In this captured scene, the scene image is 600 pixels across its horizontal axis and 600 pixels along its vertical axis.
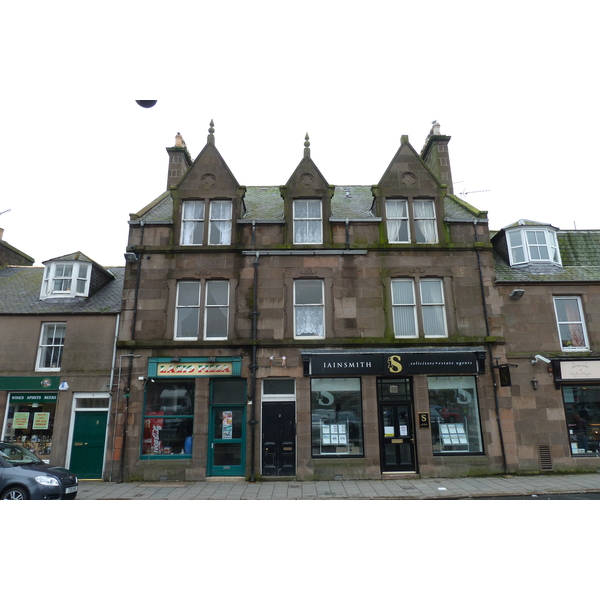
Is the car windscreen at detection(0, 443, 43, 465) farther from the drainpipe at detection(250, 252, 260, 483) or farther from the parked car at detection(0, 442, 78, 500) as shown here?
the drainpipe at detection(250, 252, 260, 483)

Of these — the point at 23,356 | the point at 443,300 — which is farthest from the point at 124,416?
the point at 443,300

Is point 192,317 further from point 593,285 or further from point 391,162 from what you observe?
point 593,285

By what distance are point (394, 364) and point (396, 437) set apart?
106 inches

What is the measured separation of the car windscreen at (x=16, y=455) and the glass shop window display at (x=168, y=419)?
139 inches

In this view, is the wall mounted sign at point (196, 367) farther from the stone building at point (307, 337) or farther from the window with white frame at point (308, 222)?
the window with white frame at point (308, 222)

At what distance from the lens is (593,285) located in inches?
659

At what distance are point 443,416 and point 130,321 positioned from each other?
12.5 m

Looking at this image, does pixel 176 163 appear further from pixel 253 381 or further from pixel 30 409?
pixel 30 409

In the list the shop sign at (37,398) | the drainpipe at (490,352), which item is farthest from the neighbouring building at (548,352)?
the shop sign at (37,398)

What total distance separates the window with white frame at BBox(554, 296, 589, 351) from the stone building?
292 centimetres

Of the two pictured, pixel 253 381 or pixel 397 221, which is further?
pixel 397 221

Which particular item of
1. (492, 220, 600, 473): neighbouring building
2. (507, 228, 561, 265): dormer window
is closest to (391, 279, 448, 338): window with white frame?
(492, 220, 600, 473): neighbouring building

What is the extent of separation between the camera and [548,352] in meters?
16.1

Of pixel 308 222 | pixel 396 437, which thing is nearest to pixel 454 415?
pixel 396 437
